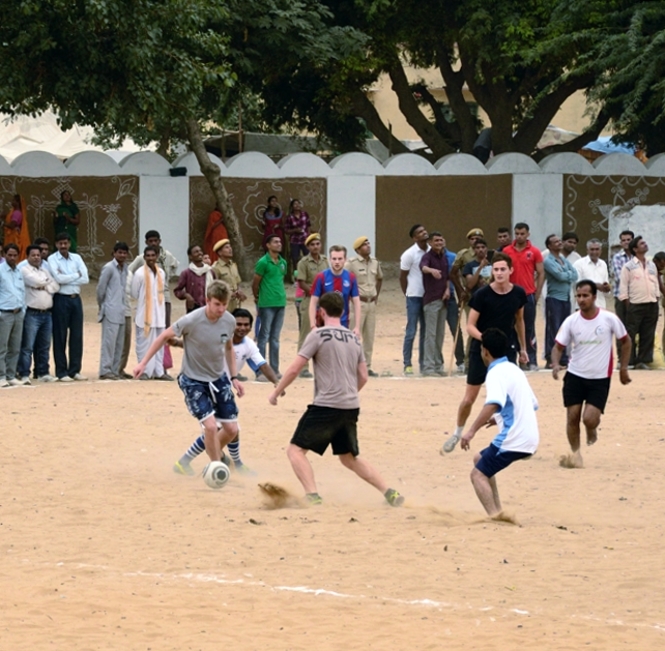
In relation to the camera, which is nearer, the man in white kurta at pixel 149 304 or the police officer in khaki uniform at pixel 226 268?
the police officer in khaki uniform at pixel 226 268

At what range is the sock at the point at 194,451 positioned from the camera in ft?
34.3

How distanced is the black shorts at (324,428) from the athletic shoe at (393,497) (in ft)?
1.61

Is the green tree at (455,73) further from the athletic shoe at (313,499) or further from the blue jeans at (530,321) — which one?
the athletic shoe at (313,499)

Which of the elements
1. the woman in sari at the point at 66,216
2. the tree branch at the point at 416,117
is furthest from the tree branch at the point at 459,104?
the woman in sari at the point at 66,216

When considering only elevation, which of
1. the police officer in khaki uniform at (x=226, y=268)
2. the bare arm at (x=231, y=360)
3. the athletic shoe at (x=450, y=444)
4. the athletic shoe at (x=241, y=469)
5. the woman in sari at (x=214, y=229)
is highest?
the woman in sari at (x=214, y=229)

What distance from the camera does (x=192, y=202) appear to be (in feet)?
84.6

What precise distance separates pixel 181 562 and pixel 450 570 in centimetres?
161

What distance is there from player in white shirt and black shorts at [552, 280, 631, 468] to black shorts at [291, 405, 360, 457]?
8.99 ft

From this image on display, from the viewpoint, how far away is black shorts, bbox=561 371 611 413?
36.8ft

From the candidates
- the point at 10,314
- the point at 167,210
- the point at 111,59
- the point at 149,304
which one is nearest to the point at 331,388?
the point at 10,314

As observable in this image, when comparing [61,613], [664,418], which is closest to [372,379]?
[664,418]

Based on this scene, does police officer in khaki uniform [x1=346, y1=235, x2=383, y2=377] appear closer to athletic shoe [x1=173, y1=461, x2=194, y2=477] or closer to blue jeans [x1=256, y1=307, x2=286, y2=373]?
blue jeans [x1=256, y1=307, x2=286, y2=373]

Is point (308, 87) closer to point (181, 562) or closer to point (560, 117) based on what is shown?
point (560, 117)

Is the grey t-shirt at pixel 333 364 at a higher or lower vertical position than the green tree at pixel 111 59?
lower
